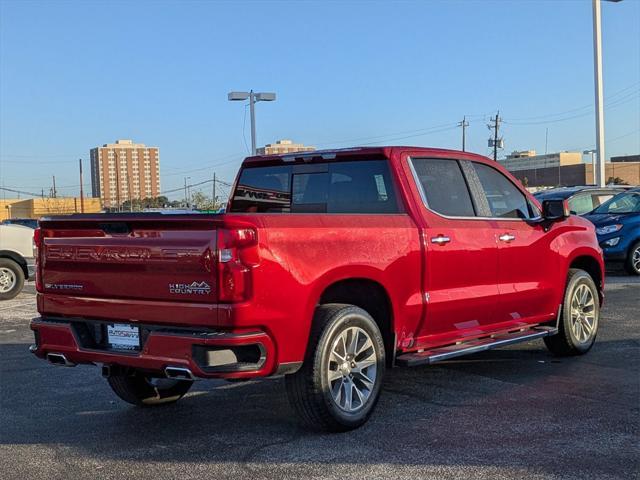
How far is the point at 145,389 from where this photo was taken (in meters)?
5.89

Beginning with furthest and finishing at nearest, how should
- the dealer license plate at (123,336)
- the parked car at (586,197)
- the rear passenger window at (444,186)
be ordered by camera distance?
1. the parked car at (586,197)
2. the rear passenger window at (444,186)
3. the dealer license plate at (123,336)

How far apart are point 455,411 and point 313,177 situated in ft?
7.30

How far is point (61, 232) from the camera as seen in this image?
511 cm

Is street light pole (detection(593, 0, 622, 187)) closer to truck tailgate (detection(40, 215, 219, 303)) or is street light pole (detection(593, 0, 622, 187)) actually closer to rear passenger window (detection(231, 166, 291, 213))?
rear passenger window (detection(231, 166, 291, 213))

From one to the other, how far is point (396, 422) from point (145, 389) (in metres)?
2.03

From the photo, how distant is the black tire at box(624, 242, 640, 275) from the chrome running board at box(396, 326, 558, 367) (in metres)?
8.12

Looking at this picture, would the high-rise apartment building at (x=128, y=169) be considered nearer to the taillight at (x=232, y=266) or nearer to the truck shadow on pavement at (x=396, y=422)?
the truck shadow on pavement at (x=396, y=422)

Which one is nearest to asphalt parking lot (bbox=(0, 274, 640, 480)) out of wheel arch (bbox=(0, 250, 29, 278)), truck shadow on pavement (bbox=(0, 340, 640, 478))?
truck shadow on pavement (bbox=(0, 340, 640, 478))

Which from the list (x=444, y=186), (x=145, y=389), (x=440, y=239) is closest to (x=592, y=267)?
(x=444, y=186)

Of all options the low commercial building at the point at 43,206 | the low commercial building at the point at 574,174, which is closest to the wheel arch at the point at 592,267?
the low commercial building at the point at 43,206

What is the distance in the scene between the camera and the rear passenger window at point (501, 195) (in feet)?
21.6

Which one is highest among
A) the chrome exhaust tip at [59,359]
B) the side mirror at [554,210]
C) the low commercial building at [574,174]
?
the low commercial building at [574,174]

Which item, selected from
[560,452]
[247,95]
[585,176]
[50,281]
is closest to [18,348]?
[50,281]

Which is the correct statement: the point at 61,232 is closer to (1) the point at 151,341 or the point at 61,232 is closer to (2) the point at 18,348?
(1) the point at 151,341
